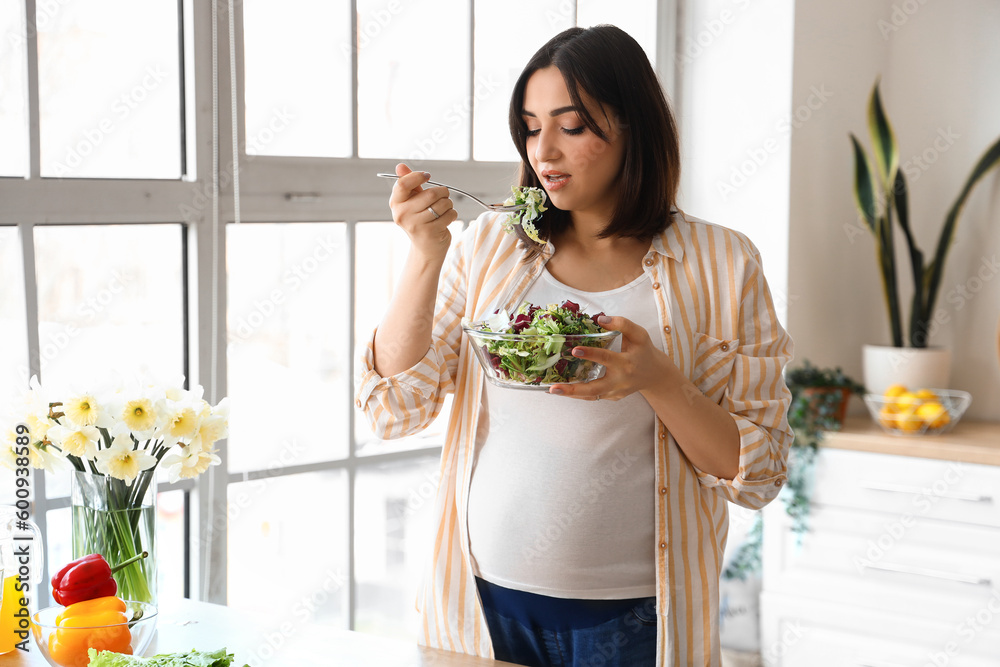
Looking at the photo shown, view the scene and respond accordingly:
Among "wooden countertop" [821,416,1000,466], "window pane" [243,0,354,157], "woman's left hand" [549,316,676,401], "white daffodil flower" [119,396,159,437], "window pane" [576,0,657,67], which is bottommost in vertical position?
"wooden countertop" [821,416,1000,466]

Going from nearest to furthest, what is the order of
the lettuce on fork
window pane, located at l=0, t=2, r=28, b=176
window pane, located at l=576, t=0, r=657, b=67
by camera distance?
the lettuce on fork
window pane, located at l=0, t=2, r=28, b=176
window pane, located at l=576, t=0, r=657, b=67

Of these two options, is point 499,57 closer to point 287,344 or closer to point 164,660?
point 287,344

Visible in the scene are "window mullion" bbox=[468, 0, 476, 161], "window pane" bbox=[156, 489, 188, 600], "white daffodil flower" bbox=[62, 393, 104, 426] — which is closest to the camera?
"white daffodil flower" bbox=[62, 393, 104, 426]

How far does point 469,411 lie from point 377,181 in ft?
2.94

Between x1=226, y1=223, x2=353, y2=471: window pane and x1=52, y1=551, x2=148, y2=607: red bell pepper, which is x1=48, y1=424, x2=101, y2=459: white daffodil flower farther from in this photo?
x1=226, y1=223, x2=353, y2=471: window pane

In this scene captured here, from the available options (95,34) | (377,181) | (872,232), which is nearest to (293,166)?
(377,181)

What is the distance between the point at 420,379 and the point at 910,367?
185 centimetres

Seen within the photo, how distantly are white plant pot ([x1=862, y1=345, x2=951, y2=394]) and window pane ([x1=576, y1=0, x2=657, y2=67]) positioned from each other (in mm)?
1075

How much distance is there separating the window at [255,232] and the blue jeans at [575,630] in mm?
653

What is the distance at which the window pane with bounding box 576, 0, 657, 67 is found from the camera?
274 centimetres

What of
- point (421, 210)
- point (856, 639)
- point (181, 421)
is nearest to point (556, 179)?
point (421, 210)

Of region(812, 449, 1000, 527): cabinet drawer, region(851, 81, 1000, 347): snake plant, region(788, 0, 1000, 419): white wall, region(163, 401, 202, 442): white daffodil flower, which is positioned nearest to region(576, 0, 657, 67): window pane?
region(788, 0, 1000, 419): white wall

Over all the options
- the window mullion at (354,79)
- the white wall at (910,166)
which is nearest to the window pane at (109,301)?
Answer: the window mullion at (354,79)

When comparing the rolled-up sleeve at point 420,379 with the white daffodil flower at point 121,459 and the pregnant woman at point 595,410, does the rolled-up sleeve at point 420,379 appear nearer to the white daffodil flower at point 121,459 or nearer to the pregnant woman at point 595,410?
the pregnant woman at point 595,410
